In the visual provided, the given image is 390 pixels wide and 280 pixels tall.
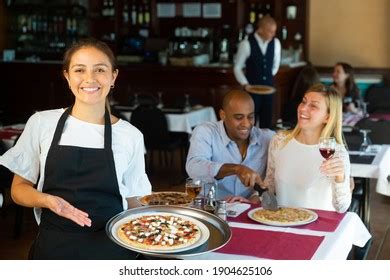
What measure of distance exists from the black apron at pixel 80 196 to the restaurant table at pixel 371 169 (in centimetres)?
160

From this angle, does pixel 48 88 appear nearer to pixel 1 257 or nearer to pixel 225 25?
pixel 225 25

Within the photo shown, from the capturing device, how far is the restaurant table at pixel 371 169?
9.29 feet

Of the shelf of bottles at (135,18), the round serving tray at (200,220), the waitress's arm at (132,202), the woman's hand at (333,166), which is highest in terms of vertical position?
the shelf of bottles at (135,18)

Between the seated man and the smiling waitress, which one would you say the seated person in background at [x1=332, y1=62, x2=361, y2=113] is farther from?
the smiling waitress

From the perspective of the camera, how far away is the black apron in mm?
1479

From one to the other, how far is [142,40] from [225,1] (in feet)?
3.71

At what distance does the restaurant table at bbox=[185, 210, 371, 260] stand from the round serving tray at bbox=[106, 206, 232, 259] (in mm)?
57


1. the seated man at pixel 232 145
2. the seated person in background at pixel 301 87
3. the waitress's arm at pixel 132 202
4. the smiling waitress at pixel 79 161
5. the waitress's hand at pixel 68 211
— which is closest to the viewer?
the waitress's hand at pixel 68 211

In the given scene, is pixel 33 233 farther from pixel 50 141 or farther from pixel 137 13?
pixel 137 13

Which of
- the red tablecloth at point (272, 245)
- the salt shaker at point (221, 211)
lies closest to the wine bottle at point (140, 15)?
the salt shaker at point (221, 211)

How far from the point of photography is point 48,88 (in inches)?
269

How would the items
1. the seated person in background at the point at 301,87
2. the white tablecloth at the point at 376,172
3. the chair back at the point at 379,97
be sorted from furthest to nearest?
1. the chair back at the point at 379,97
2. the seated person in background at the point at 301,87
3. the white tablecloth at the point at 376,172

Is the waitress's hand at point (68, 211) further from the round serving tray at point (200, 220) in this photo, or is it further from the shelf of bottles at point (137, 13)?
the shelf of bottles at point (137, 13)
